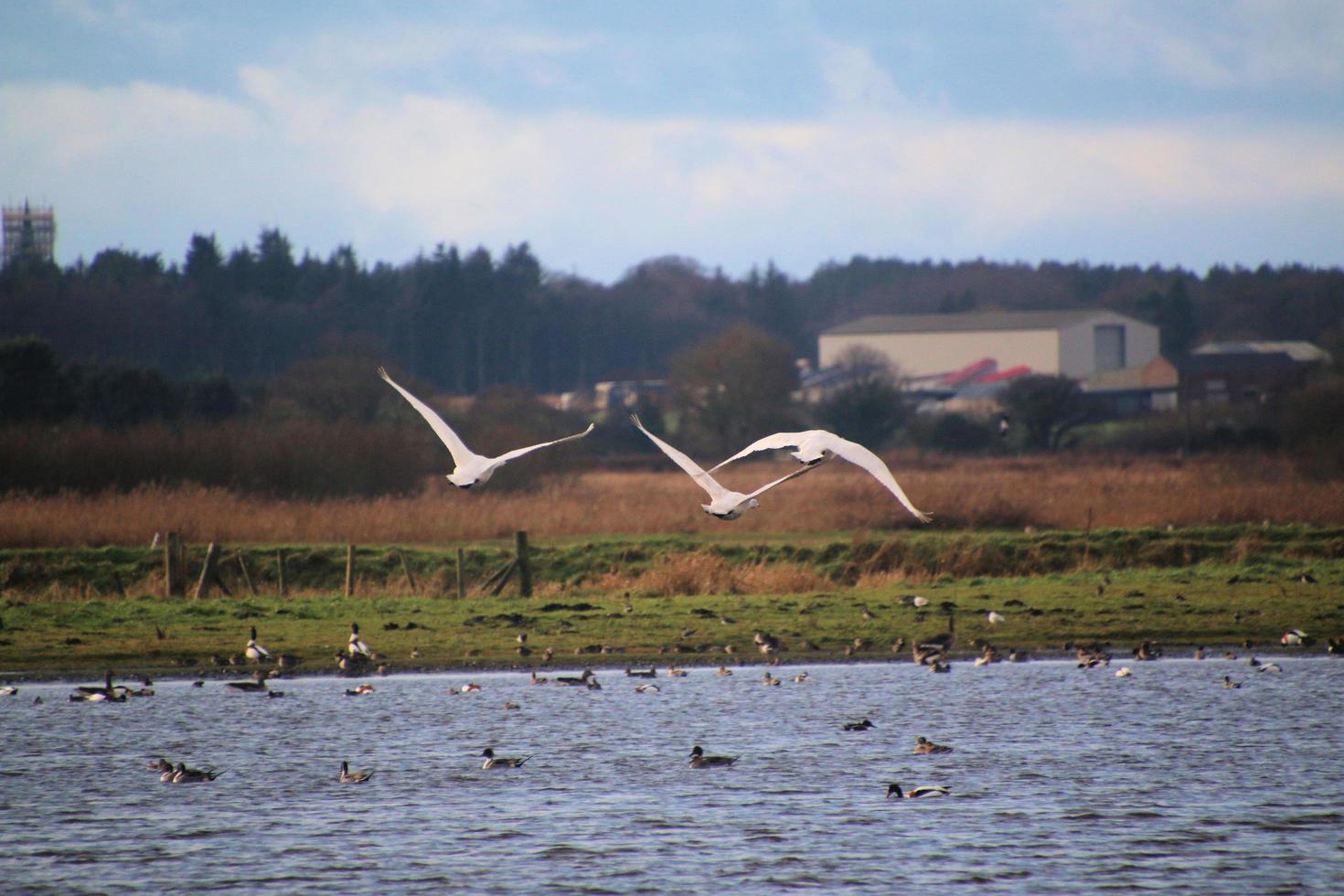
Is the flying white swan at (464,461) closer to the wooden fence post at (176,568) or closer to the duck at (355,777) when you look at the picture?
the duck at (355,777)

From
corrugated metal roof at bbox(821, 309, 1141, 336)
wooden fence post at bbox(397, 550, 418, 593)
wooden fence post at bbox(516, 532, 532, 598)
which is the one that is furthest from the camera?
corrugated metal roof at bbox(821, 309, 1141, 336)

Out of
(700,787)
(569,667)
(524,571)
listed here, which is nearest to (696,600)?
(524,571)

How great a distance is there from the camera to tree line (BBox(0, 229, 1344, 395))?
115 meters

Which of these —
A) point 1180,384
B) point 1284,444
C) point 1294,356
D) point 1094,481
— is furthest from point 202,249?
point 1094,481

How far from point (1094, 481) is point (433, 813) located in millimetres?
33773

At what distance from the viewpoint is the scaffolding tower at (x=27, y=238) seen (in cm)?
13138

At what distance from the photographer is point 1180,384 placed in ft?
375

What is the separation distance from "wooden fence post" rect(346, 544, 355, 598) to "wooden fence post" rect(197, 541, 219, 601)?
2.31 meters

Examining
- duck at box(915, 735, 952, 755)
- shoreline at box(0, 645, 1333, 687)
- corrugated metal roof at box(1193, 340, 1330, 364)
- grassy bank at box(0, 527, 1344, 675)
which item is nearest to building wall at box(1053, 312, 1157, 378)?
corrugated metal roof at box(1193, 340, 1330, 364)

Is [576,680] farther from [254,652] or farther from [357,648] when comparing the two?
[254,652]

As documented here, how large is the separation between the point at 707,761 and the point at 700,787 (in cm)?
95

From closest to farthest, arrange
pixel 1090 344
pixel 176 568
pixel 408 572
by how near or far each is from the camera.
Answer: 1. pixel 176 568
2. pixel 408 572
3. pixel 1090 344

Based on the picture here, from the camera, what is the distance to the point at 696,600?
32281 mm

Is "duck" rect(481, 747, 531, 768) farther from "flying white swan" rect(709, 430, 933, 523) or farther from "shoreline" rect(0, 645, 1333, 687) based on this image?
"shoreline" rect(0, 645, 1333, 687)
